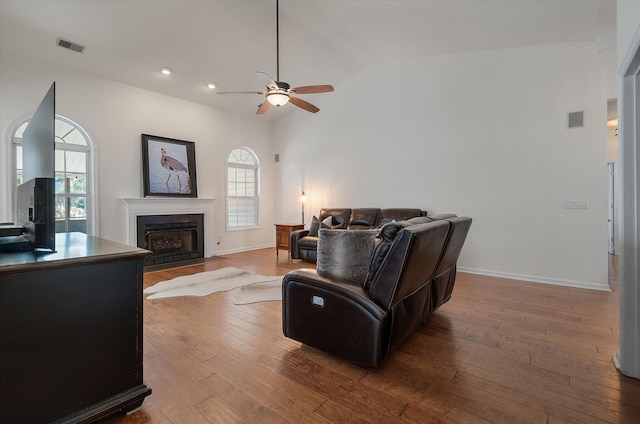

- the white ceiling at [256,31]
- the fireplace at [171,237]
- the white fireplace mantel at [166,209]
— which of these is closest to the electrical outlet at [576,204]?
the white ceiling at [256,31]

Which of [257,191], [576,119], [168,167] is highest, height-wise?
[576,119]

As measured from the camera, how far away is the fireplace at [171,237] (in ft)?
17.7

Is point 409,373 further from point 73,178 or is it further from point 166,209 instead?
point 73,178

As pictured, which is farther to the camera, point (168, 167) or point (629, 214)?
point (168, 167)

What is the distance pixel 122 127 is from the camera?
5.22 meters

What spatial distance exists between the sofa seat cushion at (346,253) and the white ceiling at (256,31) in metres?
3.07

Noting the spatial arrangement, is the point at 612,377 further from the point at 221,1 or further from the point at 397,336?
the point at 221,1

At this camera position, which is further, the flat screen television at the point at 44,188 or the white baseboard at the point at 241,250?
the white baseboard at the point at 241,250

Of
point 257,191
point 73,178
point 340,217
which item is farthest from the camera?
point 257,191

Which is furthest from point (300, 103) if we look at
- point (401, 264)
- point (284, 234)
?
point (284, 234)

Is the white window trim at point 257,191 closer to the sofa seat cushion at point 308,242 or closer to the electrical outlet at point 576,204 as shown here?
the sofa seat cushion at point 308,242

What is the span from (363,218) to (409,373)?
12.1 feet

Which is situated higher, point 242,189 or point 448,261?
point 242,189

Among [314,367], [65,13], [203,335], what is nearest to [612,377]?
[314,367]
